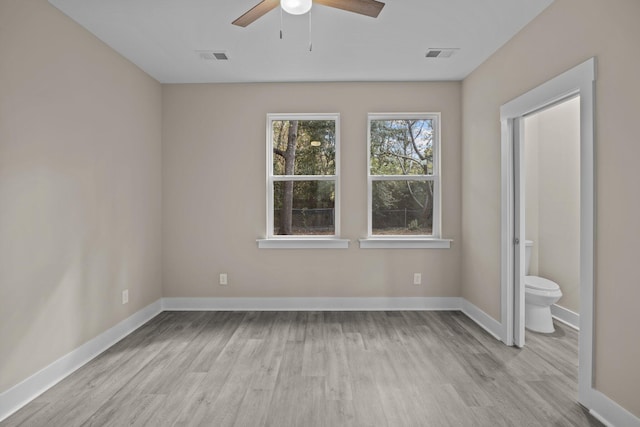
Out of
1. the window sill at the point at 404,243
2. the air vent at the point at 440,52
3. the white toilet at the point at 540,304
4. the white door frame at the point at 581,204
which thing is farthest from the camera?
the window sill at the point at 404,243

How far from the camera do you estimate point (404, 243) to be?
4.14 meters

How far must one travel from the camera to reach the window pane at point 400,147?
4219 mm

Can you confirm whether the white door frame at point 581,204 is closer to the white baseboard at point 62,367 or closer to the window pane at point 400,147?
the window pane at point 400,147

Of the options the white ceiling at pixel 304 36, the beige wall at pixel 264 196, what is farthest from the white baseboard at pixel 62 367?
the white ceiling at pixel 304 36

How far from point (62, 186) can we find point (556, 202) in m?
4.83

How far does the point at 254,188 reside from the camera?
4.18m

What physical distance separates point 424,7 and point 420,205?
2238mm

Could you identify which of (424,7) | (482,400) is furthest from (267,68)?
(482,400)

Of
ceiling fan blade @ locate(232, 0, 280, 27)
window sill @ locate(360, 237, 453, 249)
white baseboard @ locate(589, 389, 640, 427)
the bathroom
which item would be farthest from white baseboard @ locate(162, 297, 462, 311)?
ceiling fan blade @ locate(232, 0, 280, 27)

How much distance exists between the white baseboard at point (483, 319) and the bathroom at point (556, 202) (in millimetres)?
423

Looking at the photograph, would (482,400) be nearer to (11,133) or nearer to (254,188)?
(254,188)

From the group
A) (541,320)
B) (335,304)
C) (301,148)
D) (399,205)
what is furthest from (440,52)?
(335,304)

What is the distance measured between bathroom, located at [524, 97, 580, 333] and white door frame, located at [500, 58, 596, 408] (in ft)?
1.69

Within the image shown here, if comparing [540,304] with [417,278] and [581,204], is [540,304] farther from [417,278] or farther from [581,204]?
[581,204]
